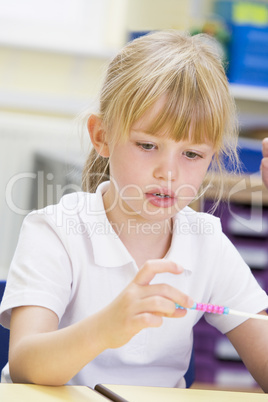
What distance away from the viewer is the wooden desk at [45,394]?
67cm

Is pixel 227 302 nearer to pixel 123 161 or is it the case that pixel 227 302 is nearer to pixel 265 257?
pixel 123 161

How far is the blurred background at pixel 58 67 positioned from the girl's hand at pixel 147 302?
66.2 inches

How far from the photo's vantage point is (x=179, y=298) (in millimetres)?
674

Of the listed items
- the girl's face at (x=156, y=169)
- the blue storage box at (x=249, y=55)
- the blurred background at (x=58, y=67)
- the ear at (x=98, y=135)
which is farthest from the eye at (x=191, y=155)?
the blue storage box at (x=249, y=55)

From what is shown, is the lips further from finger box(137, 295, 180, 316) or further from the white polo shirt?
finger box(137, 295, 180, 316)

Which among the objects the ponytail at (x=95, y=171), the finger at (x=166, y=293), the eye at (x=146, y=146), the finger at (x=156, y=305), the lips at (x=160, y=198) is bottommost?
the ponytail at (x=95, y=171)

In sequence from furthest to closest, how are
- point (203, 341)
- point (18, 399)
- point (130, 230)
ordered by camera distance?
point (203, 341) < point (130, 230) < point (18, 399)

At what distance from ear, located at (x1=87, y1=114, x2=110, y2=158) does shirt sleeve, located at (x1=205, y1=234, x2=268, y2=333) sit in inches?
9.3

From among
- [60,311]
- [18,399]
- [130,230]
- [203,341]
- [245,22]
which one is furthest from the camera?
[245,22]

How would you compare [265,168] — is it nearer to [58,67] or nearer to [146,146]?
[146,146]

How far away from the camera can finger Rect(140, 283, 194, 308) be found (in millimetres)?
670

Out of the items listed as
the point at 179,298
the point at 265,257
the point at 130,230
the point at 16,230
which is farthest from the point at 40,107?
the point at 179,298

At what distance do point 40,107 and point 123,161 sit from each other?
5.17 feet

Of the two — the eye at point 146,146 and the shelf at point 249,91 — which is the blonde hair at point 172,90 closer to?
the eye at point 146,146
